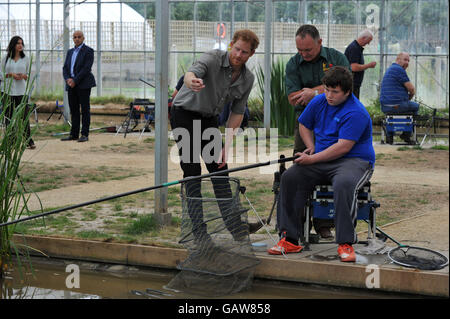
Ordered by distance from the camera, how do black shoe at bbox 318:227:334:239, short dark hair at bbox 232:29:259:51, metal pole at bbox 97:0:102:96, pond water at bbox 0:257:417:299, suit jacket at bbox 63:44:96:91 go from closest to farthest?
pond water at bbox 0:257:417:299, short dark hair at bbox 232:29:259:51, black shoe at bbox 318:227:334:239, suit jacket at bbox 63:44:96:91, metal pole at bbox 97:0:102:96

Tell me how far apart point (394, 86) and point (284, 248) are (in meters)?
7.16

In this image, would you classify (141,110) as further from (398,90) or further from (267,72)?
(398,90)

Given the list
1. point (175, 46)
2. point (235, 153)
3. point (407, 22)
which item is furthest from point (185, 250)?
point (175, 46)

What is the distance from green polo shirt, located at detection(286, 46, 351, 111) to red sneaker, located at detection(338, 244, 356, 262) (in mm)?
1443

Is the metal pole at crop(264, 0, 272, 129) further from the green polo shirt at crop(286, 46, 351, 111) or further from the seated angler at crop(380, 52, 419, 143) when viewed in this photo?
the green polo shirt at crop(286, 46, 351, 111)

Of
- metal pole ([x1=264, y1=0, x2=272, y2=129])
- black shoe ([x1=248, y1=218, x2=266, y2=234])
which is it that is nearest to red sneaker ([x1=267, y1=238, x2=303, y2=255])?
black shoe ([x1=248, y1=218, x2=266, y2=234])

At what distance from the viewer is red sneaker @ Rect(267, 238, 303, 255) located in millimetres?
4543

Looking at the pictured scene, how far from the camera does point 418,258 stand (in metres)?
4.32

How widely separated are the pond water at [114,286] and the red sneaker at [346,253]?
196mm

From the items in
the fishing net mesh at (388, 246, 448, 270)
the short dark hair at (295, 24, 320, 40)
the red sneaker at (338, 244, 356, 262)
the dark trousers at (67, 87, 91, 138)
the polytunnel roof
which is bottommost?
the fishing net mesh at (388, 246, 448, 270)

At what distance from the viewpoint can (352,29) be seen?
17266 millimetres

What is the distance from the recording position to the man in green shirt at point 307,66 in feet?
17.3

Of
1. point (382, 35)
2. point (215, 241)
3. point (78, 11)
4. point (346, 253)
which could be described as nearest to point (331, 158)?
point (346, 253)
